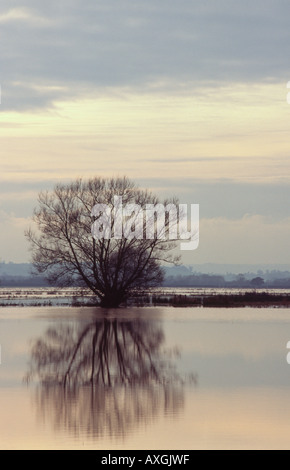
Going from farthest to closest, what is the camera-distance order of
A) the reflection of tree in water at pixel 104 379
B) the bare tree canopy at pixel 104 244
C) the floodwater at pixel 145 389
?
1. the bare tree canopy at pixel 104 244
2. the reflection of tree in water at pixel 104 379
3. the floodwater at pixel 145 389

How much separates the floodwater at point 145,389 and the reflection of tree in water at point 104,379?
0.06 ft

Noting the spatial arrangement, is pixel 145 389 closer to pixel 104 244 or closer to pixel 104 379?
pixel 104 379

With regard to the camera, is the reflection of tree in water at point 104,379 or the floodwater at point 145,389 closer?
the floodwater at point 145,389

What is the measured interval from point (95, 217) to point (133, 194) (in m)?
2.18

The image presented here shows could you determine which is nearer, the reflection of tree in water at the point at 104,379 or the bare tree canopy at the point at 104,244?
the reflection of tree in water at the point at 104,379

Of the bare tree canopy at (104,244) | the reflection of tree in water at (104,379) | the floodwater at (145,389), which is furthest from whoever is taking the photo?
the bare tree canopy at (104,244)

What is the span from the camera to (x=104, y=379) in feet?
47.0

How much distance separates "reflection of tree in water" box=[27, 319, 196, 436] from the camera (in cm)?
1080

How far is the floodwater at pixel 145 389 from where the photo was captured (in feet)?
31.8

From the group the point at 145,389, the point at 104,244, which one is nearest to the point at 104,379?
the point at 145,389

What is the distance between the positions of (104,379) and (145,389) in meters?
1.38

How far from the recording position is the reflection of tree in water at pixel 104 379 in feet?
35.4

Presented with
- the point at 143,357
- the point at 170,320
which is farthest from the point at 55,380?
the point at 170,320

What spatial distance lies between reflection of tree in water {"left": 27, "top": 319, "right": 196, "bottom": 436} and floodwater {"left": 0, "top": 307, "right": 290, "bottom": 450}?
0.7 inches
